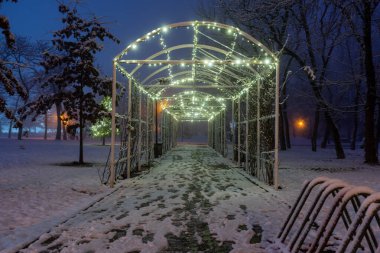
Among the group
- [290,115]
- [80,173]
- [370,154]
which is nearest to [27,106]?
[80,173]

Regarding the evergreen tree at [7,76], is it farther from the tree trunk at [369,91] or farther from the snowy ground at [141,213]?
the tree trunk at [369,91]

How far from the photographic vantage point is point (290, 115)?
256 feet

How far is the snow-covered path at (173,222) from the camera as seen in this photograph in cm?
565

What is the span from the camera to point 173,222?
23.2 ft

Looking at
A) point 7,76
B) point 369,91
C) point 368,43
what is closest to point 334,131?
point 369,91

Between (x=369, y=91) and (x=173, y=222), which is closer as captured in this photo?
(x=173, y=222)

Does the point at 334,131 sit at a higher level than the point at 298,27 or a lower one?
lower

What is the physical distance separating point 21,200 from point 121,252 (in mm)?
4738

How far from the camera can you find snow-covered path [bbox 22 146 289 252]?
18.5ft

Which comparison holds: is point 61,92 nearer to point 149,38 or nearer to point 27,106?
point 27,106

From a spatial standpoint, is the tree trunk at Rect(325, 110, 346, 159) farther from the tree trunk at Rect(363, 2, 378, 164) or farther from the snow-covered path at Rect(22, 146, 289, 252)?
the snow-covered path at Rect(22, 146, 289, 252)

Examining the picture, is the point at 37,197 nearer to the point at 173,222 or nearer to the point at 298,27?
the point at 173,222

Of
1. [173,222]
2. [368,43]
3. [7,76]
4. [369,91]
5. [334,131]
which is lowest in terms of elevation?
[173,222]

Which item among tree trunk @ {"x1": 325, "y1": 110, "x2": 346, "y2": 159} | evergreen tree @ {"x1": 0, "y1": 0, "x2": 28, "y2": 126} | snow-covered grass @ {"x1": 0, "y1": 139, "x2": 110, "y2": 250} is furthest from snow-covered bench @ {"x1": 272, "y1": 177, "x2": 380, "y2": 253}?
tree trunk @ {"x1": 325, "y1": 110, "x2": 346, "y2": 159}
